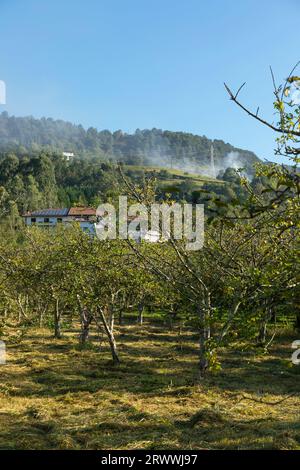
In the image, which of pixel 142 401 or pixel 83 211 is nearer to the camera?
pixel 142 401

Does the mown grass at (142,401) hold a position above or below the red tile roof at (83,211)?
below

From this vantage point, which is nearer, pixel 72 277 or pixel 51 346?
pixel 72 277

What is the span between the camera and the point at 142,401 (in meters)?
14.2

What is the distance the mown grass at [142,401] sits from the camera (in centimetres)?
1004

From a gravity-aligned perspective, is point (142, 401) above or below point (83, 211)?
below

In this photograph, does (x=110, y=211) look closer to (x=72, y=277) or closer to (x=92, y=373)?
(x=72, y=277)

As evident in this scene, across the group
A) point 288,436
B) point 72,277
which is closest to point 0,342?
point 72,277

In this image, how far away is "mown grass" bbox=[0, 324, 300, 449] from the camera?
32.9ft

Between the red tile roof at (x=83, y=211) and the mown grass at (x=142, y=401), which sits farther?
the red tile roof at (x=83, y=211)

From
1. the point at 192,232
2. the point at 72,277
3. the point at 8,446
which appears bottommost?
the point at 8,446

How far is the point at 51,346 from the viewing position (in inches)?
1001
